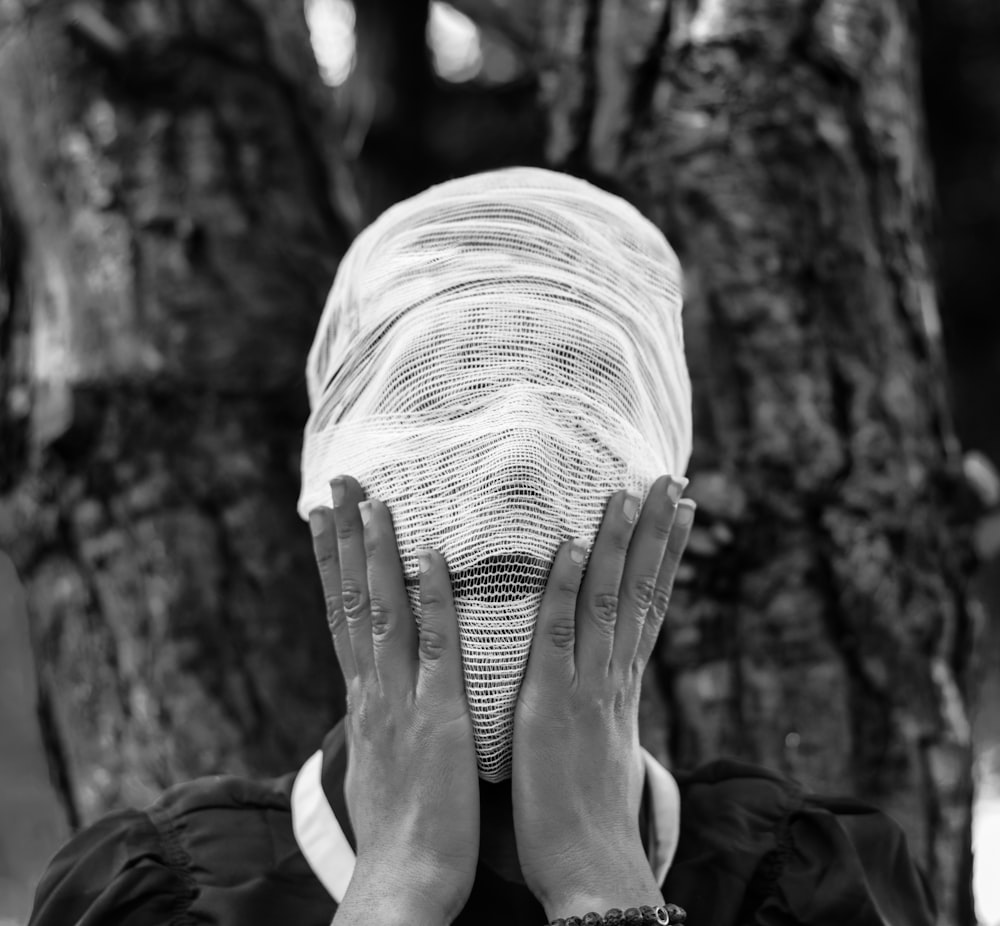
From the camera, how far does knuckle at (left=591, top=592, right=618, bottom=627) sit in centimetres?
142

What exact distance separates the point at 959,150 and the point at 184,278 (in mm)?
3961

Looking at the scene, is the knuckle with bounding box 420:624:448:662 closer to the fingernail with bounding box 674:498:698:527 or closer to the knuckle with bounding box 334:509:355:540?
the knuckle with bounding box 334:509:355:540

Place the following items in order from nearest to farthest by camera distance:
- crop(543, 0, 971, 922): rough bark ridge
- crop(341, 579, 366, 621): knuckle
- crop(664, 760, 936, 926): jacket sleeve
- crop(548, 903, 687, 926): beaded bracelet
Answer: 1. crop(548, 903, 687, 926): beaded bracelet
2. crop(341, 579, 366, 621): knuckle
3. crop(664, 760, 936, 926): jacket sleeve
4. crop(543, 0, 971, 922): rough bark ridge

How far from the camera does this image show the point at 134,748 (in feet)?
6.69

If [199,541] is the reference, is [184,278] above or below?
above

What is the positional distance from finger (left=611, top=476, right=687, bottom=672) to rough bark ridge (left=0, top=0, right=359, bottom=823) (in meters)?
0.82

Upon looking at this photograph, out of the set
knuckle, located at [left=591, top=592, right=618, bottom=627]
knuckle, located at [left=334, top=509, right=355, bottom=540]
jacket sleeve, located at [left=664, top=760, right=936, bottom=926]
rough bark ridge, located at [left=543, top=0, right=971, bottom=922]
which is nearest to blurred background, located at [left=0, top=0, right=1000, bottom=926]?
rough bark ridge, located at [left=543, top=0, right=971, bottom=922]

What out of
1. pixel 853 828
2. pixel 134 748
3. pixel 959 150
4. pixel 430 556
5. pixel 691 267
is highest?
pixel 959 150

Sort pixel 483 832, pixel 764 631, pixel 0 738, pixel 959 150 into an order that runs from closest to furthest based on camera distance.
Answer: pixel 483 832
pixel 764 631
pixel 959 150
pixel 0 738

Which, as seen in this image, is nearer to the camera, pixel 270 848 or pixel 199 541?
pixel 270 848

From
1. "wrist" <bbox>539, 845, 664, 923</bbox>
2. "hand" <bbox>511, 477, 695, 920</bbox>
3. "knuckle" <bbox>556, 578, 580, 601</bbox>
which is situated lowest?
"wrist" <bbox>539, 845, 664, 923</bbox>

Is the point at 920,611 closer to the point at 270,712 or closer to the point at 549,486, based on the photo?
the point at 549,486

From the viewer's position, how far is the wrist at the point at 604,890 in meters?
1.38

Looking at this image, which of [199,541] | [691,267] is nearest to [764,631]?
[691,267]
